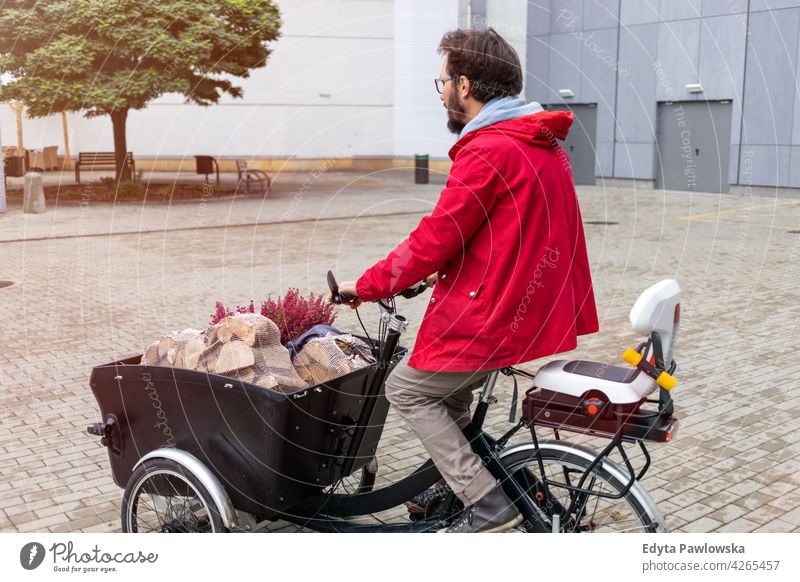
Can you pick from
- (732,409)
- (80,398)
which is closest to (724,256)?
(732,409)

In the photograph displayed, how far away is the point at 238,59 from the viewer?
923 inches

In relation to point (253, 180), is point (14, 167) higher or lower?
higher

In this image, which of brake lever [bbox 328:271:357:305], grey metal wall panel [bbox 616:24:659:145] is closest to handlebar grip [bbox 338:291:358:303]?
brake lever [bbox 328:271:357:305]

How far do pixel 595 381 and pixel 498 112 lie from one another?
95 centimetres

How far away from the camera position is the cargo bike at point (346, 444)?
2914 mm

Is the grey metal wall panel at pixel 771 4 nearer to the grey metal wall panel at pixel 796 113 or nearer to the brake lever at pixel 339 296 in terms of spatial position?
the grey metal wall panel at pixel 796 113

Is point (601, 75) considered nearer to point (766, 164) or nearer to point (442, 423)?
point (766, 164)

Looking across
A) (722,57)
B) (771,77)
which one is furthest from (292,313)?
(722,57)

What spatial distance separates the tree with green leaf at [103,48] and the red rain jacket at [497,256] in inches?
697

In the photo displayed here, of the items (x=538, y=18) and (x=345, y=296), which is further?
(x=538, y=18)

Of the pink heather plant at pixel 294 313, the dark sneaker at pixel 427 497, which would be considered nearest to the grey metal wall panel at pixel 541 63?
the pink heather plant at pixel 294 313

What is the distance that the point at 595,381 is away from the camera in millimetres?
2938

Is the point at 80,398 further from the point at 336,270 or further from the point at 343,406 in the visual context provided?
the point at 336,270
